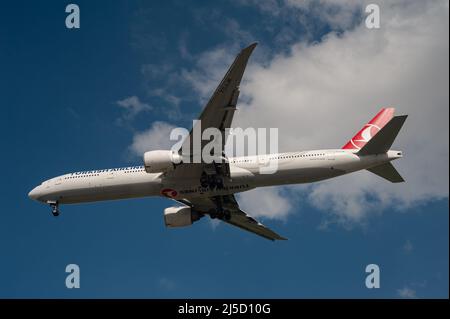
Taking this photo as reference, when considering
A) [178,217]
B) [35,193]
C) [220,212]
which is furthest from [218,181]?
[35,193]

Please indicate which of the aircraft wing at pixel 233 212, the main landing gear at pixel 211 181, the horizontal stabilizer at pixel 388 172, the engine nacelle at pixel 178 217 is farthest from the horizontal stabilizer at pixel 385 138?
the engine nacelle at pixel 178 217

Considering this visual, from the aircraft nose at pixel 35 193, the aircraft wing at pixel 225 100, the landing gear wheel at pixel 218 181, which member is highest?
the aircraft wing at pixel 225 100

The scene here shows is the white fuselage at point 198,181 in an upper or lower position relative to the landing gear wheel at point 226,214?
upper

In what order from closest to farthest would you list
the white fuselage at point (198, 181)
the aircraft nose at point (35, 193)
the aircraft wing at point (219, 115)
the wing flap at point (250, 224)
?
the aircraft wing at point (219, 115) → the white fuselage at point (198, 181) → the aircraft nose at point (35, 193) → the wing flap at point (250, 224)

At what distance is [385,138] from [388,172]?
3011 millimetres

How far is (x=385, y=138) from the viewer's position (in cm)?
3594

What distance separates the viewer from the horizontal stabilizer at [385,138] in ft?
113

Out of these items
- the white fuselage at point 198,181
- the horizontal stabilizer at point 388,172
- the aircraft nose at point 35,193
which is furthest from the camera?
the aircraft nose at point 35,193

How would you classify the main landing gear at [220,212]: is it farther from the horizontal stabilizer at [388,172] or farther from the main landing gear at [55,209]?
the horizontal stabilizer at [388,172]

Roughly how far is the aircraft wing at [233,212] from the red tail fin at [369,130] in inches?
351

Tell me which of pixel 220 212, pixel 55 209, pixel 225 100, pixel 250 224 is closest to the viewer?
pixel 225 100

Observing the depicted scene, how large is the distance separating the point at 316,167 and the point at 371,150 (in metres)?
3.42

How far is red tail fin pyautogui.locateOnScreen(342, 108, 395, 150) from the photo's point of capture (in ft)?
131

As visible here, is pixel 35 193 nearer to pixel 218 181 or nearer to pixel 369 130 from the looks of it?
pixel 218 181
